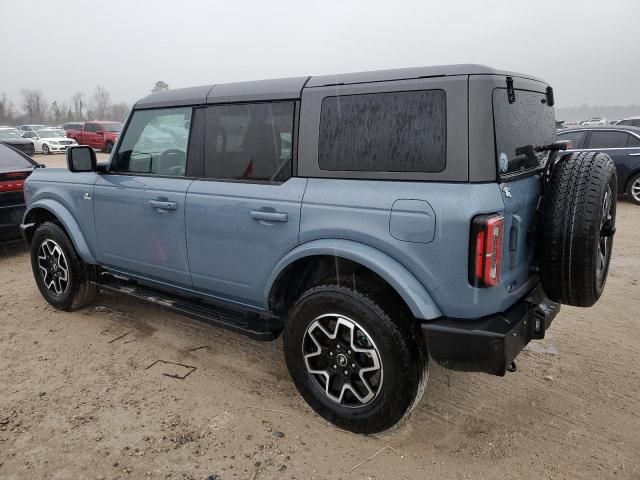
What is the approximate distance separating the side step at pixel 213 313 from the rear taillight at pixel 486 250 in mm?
1362

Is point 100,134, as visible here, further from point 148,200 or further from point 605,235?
point 605,235

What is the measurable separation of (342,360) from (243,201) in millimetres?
1137

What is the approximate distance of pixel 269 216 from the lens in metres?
2.90

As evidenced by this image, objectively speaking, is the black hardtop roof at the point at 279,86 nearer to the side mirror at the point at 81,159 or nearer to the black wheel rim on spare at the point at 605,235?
the side mirror at the point at 81,159

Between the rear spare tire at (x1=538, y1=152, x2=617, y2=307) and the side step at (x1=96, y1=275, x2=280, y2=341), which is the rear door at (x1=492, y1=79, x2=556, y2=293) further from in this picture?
the side step at (x1=96, y1=275, x2=280, y2=341)

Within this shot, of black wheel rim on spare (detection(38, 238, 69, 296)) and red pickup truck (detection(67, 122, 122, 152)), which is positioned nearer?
black wheel rim on spare (detection(38, 238, 69, 296))

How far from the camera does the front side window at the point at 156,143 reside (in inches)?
139

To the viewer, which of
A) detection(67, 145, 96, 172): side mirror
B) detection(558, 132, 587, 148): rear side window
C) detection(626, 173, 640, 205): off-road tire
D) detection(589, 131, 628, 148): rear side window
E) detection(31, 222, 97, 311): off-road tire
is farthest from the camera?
detection(558, 132, 587, 148): rear side window

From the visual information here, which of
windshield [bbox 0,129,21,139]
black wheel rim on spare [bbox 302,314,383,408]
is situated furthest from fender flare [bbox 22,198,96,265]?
windshield [bbox 0,129,21,139]

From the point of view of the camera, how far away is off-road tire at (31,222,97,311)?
14.2 feet

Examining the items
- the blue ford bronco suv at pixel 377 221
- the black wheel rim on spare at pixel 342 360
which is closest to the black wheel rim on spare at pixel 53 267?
the blue ford bronco suv at pixel 377 221

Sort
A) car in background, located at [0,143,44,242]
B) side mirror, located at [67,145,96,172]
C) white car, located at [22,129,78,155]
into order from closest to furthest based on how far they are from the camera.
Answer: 1. side mirror, located at [67,145,96,172]
2. car in background, located at [0,143,44,242]
3. white car, located at [22,129,78,155]

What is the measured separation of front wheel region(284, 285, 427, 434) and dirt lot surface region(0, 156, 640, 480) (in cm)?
17

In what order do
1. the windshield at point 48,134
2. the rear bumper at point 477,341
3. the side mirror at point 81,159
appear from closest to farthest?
1. the rear bumper at point 477,341
2. the side mirror at point 81,159
3. the windshield at point 48,134
